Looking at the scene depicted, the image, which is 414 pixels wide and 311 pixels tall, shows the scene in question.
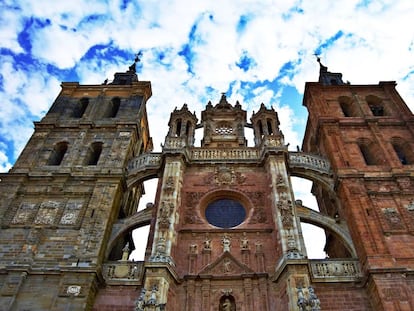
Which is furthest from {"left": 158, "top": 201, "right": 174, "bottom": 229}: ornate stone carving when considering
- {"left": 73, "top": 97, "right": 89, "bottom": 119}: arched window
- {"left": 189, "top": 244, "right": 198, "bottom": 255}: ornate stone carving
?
{"left": 73, "top": 97, "right": 89, "bottom": 119}: arched window

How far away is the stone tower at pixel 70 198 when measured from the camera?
13844mm

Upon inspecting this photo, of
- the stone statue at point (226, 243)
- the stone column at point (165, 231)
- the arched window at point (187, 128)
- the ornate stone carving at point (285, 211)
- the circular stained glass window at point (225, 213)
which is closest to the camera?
the stone column at point (165, 231)

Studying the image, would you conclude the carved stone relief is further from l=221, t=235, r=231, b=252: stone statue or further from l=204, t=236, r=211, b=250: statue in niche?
l=204, t=236, r=211, b=250: statue in niche

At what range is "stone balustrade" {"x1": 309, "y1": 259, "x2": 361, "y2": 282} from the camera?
14.0m

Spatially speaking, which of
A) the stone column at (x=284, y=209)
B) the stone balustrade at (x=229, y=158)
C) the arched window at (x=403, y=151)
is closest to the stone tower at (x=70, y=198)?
the stone balustrade at (x=229, y=158)

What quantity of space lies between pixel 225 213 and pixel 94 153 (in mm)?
8717

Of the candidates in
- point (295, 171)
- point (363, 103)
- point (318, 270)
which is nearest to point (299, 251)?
point (318, 270)

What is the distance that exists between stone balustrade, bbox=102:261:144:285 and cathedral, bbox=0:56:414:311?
5 cm

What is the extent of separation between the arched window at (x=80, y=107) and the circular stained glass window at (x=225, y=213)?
37.2 ft

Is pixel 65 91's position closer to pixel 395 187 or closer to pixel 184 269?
pixel 184 269

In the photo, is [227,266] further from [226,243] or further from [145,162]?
[145,162]

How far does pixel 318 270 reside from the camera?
564 inches

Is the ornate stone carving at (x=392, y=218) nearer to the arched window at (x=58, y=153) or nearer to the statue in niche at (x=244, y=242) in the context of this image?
the statue in niche at (x=244, y=242)

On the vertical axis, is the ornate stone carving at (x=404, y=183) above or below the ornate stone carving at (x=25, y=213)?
above
